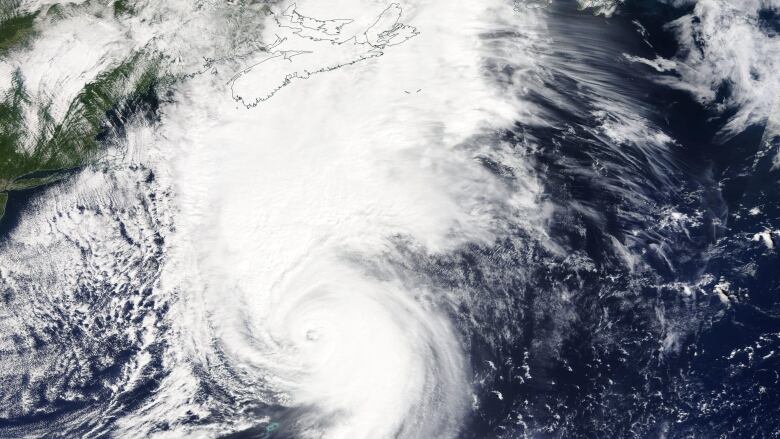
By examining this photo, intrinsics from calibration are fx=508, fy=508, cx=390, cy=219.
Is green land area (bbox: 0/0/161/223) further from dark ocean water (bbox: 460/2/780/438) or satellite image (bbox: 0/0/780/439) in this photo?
dark ocean water (bbox: 460/2/780/438)

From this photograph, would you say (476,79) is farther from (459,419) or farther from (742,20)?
(459,419)

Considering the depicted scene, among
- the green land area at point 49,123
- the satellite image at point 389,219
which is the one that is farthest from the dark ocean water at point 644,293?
the green land area at point 49,123

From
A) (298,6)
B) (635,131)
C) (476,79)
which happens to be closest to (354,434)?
(476,79)

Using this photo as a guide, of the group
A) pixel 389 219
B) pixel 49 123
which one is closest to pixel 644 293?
pixel 389 219

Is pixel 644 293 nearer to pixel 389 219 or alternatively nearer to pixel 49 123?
pixel 389 219

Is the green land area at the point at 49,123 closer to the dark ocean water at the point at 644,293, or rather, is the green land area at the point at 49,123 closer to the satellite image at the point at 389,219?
the satellite image at the point at 389,219
